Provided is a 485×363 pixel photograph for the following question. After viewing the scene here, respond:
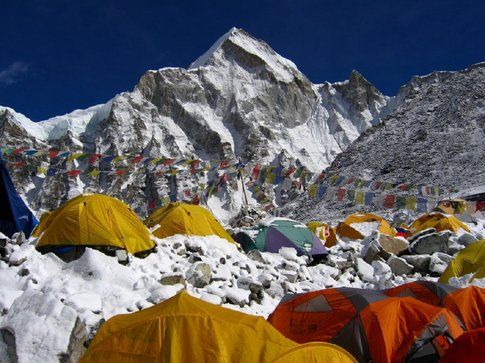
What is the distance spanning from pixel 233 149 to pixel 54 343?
392 feet

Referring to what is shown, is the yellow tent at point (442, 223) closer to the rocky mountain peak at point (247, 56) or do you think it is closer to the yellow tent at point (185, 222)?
the yellow tent at point (185, 222)

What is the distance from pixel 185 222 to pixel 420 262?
6947 mm

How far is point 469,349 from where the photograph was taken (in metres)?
5.09

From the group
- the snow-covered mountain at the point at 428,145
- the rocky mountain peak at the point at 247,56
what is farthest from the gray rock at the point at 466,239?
the rocky mountain peak at the point at 247,56

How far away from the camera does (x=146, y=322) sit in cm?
505

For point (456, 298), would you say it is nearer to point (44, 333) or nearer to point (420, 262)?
point (44, 333)

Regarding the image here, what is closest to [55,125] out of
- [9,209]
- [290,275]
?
[9,209]

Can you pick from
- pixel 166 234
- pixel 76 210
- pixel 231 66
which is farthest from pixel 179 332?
pixel 231 66

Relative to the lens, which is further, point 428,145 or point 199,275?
point 428,145

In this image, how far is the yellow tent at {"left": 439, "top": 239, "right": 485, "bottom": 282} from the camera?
10.7 meters

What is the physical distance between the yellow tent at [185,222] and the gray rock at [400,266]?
4829mm

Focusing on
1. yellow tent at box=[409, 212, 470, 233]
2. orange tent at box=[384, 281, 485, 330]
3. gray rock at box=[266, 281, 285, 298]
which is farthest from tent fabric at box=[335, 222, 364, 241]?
orange tent at box=[384, 281, 485, 330]

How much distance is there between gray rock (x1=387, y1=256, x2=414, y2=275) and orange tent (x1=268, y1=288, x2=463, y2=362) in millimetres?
6554

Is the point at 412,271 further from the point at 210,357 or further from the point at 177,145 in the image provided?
the point at 177,145
